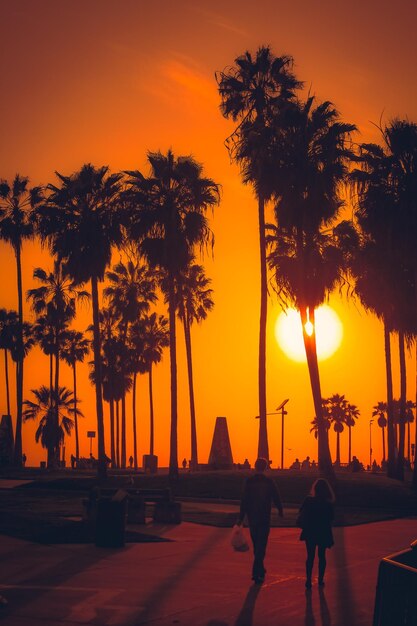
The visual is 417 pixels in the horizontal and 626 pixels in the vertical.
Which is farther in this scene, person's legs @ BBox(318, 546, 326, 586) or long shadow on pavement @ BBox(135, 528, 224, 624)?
person's legs @ BBox(318, 546, 326, 586)

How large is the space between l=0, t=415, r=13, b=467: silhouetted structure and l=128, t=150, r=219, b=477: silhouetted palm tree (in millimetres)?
25053

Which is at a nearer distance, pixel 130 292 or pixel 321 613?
pixel 321 613

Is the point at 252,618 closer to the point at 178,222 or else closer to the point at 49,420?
the point at 178,222

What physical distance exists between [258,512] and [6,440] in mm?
53696

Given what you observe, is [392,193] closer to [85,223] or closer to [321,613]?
[85,223]

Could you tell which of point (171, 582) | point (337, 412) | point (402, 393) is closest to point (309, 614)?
point (171, 582)

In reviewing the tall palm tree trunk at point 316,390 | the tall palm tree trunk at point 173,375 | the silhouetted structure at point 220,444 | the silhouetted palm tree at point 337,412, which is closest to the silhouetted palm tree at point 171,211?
the tall palm tree trunk at point 173,375

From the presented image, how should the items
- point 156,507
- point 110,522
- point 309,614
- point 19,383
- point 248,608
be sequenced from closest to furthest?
point 309,614, point 248,608, point 110,522, point 156,507, point 19,383

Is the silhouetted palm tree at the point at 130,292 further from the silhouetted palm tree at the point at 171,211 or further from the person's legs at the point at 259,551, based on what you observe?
the person's legs at the point at 259,551

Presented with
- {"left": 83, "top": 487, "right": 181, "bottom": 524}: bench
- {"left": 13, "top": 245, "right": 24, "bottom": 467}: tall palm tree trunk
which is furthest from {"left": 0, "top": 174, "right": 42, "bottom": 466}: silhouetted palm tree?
{"left": 83, "top": 487, "right": 181, "bottom": 524}: bench

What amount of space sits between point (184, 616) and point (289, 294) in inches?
1241

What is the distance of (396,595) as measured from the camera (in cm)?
552

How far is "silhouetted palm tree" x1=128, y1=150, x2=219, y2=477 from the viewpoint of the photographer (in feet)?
136

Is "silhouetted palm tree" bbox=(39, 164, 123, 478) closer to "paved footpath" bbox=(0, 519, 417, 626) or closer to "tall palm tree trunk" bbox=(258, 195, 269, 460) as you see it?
"tall palm tree trunk" bbox=(258, 195, 269, 460)
